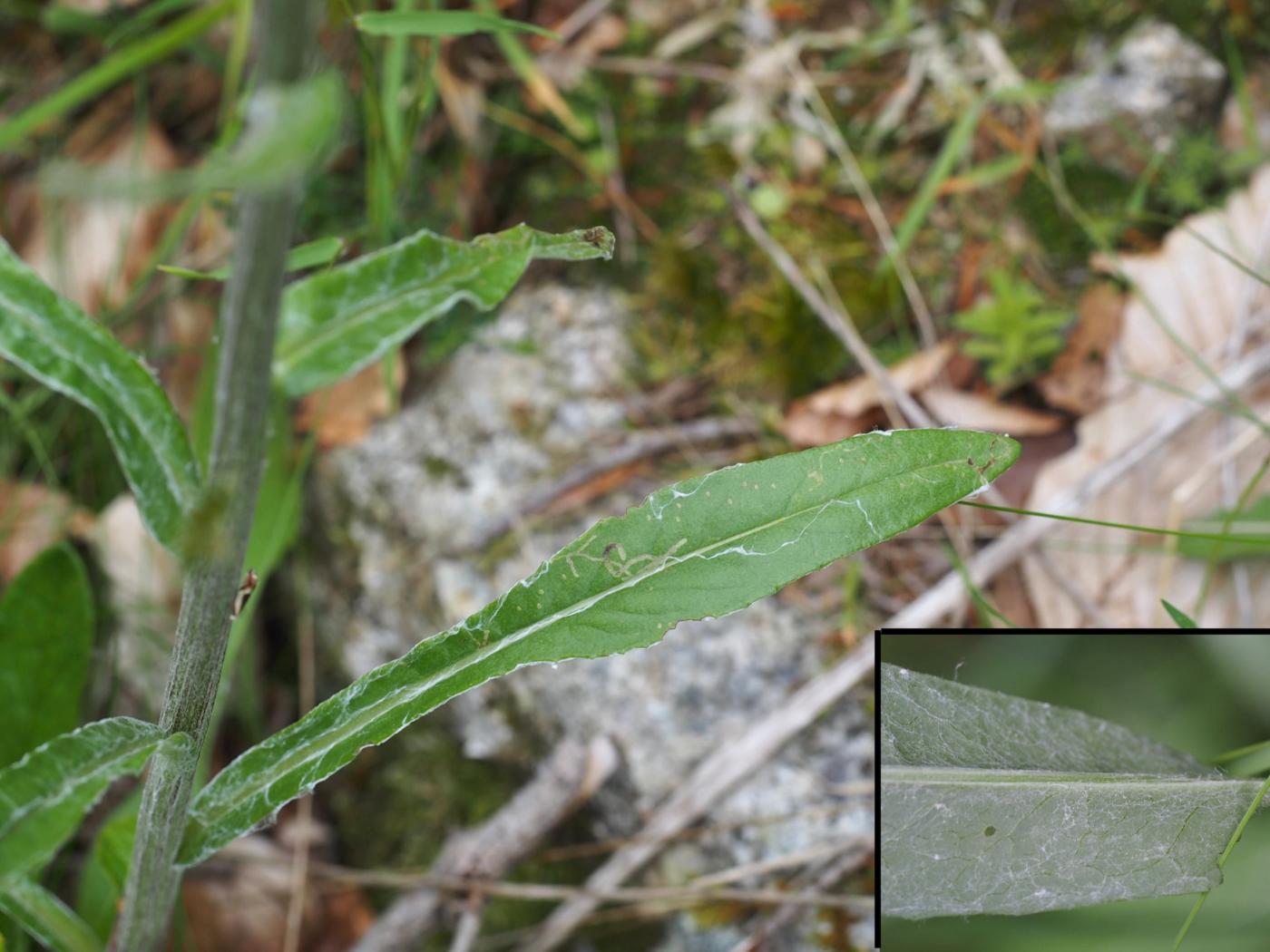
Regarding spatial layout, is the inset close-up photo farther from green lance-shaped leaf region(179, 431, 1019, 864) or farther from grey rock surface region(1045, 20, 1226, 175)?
grey rock surface region(1045, 20, 1226, 175)

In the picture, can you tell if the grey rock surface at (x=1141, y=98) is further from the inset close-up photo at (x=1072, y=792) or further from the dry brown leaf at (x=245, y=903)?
the dry brown leaf at (x=245, y=903)

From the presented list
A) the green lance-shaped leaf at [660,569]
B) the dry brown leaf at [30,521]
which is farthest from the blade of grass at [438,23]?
the dry brown leaf at [30,521]

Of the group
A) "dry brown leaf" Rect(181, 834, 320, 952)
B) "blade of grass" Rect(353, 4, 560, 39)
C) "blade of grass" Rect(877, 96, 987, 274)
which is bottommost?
"dry brown leaf" Rect(181, 834, 320, 952)

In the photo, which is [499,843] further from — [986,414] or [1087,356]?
[1087,356]

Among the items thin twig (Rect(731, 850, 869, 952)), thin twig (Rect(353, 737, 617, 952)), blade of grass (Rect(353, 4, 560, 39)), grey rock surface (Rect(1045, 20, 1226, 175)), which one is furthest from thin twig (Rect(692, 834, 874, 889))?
grey rock surface (Rect(1045, 20, 1226, 175))

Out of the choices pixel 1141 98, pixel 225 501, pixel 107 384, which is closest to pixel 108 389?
pixel 107 384

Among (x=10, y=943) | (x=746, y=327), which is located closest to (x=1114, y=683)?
(x=746, y=327)
